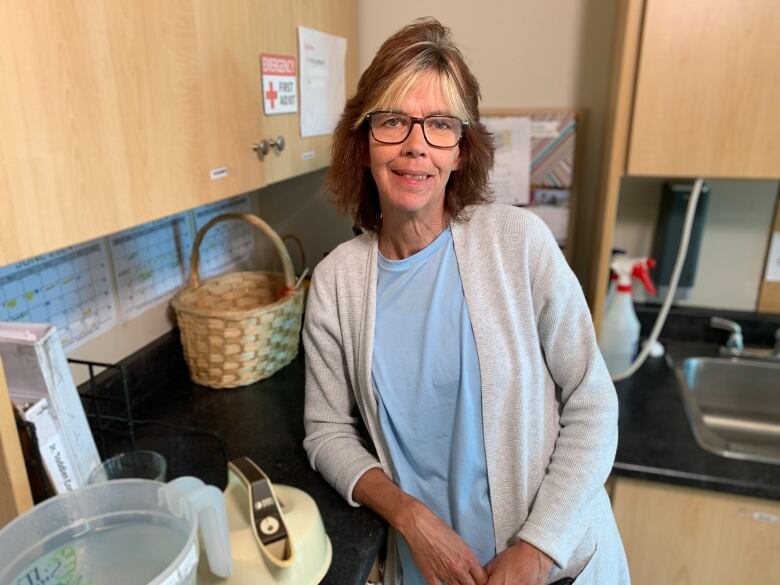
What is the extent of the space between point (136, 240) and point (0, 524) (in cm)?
75

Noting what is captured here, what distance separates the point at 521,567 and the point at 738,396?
103cm

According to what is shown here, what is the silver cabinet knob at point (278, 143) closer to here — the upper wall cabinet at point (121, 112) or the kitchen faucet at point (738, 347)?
the upper wall cabinet at point (121, 112)

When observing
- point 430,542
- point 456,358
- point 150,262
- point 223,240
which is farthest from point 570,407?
point 223,240

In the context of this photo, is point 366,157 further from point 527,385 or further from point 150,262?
point 150,262

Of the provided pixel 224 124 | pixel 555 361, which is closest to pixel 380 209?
pixel 224 124

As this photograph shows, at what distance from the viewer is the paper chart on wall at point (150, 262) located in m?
1.30

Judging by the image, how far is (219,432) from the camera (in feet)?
3.98

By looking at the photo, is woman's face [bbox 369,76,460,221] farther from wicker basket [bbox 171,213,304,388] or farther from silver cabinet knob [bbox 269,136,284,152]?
→ wicker basket [bbox 171,213,304,388]

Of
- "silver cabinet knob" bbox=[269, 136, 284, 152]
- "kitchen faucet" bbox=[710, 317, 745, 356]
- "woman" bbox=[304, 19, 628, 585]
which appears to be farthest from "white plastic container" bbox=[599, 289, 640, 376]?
"silver cabinet knob" bbox=[269, 136, 284, 152]

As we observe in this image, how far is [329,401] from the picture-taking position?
1065 mm

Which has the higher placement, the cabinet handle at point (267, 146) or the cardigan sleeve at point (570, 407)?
the cabinet handle at point (267, 146)

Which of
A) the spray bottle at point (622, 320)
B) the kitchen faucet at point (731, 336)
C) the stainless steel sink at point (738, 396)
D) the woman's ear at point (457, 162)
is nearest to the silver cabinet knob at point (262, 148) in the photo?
the woman's ear at point (457, 162)

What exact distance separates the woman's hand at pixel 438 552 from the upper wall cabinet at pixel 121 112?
625 mm

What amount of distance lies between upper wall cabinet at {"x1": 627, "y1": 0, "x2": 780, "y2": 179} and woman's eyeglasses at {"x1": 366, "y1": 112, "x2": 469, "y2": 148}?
1.67 feet
